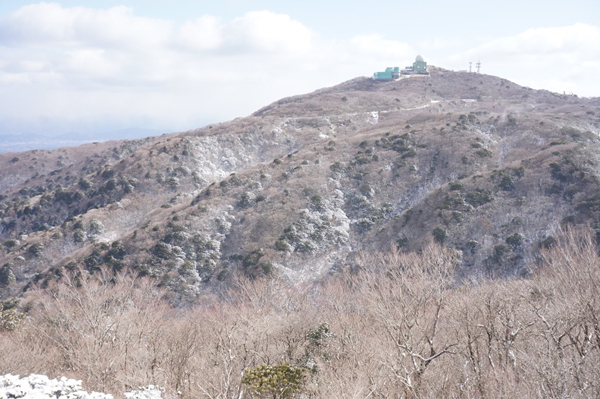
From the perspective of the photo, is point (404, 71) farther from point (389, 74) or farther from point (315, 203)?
point (315, 203)

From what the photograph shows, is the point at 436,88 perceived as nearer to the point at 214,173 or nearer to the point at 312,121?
the point at 312,121

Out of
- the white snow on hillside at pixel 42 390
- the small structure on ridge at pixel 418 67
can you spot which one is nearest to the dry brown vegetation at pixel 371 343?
the white snow on hillside at pixel 42 390

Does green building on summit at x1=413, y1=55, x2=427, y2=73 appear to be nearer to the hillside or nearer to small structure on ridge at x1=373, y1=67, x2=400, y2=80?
small structure on ridge at x1=373, y1=67, x2=400, y2=80

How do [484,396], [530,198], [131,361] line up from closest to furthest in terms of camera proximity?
[484,396] < [131,361] < [530,198]

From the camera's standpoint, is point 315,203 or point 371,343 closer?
point 371,343

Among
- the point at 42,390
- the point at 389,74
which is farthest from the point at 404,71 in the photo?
the point at 42,390

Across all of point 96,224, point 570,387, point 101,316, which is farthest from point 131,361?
point 96,224

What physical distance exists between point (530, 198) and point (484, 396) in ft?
125

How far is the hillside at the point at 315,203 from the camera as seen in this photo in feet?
162

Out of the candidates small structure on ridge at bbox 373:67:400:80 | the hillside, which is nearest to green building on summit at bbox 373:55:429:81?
small structure on ridge at bbox 373:67:400:80

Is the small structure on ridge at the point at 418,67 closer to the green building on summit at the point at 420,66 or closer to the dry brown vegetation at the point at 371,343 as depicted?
the green building on summit at the point at 420,66

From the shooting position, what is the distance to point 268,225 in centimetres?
5669

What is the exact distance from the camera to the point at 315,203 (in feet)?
201

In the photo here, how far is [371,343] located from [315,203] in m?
36.3
